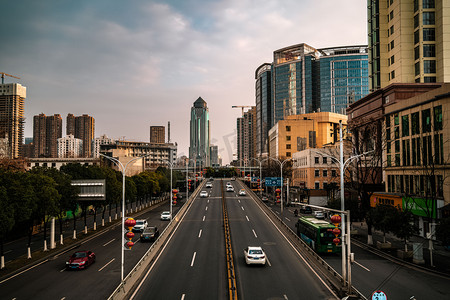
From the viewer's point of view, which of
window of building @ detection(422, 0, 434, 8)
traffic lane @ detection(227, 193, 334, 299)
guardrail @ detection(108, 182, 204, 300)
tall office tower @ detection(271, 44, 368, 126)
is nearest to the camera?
guardrail @ detection(108, 182, 204, 300)

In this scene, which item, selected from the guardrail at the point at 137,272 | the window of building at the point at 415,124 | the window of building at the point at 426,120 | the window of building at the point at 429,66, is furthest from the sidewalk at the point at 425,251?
the window of building at the point at 429,66

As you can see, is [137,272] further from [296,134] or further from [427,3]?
[296,134]

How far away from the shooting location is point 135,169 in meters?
123

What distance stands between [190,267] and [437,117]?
33675mm

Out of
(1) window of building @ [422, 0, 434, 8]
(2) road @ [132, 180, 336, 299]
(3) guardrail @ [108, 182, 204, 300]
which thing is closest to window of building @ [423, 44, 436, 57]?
(1) window of building @ [422, 0, 434, 8]

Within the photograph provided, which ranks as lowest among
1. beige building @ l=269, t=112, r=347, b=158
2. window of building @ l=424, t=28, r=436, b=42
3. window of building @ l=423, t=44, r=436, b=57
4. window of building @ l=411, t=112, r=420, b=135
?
window of building @ l=411, t=112, r=420, b=135

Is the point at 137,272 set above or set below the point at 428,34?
below

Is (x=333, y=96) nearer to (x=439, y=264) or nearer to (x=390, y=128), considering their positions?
(x=390, y=128)

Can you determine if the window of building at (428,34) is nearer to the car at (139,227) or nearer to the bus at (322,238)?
the bus at (322,238)

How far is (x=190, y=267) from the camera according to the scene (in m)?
27.6

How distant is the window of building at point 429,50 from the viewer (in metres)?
60.0

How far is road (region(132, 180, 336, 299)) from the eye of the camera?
21.4 meters

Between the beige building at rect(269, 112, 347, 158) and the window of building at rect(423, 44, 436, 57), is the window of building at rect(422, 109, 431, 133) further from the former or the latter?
the beige building at rect(269, 112, 347, 158)

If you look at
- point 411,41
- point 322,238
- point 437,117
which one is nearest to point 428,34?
point 411,41
